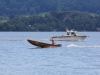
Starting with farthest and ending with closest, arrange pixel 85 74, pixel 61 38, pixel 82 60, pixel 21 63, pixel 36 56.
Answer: pixel 61 38 < pixel 36 56 < pixel 82 60 < pixel 21 63 < pixel 85 74

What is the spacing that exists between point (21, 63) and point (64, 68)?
8.03m

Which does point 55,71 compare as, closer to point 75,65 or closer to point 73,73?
point 73,73

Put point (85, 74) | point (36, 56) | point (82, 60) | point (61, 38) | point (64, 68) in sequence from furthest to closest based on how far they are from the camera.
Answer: point (61, 38) < point (36, 56) < point (82, 60) < point (64, 68) < point (85, 74)

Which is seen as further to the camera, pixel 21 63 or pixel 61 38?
pixel 61 38

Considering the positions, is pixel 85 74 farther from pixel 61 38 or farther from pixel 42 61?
pixel 61 38

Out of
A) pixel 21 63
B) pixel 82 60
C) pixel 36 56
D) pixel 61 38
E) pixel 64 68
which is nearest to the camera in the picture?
pixel 64 68

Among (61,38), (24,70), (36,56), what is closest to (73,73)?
(24,70)

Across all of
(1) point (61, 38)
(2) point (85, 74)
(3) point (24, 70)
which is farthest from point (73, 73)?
(1) point (61, 38)

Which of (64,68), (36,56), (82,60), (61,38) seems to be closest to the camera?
(64,68)

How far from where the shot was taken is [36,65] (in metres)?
71.8

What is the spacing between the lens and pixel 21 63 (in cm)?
7438

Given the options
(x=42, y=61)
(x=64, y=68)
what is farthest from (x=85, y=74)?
(x=42, y=61)

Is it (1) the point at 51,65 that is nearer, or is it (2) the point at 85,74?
(2) the point at 85,74

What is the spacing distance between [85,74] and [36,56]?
24882mm
